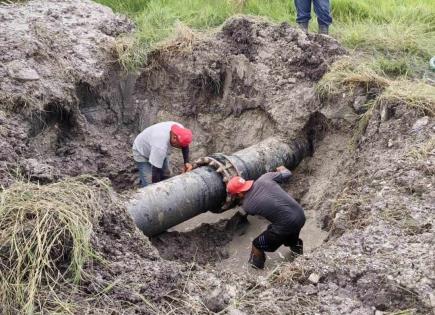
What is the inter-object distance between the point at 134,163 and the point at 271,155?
→ 5.83 ft

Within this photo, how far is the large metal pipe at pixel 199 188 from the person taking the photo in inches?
231

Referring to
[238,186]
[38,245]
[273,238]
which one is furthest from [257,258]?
[38,245]

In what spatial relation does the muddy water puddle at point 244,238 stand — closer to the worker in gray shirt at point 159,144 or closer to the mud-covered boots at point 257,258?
the mud-covered boots at point 257,258

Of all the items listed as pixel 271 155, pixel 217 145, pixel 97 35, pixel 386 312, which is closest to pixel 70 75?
pixel 97 35

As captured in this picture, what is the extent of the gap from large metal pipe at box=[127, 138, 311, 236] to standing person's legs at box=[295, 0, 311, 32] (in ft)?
7.06

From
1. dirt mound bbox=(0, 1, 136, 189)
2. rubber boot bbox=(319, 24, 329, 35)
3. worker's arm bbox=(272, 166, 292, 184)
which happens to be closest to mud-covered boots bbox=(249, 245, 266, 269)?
worker's arm bbox=(272, 166, 292, 184)

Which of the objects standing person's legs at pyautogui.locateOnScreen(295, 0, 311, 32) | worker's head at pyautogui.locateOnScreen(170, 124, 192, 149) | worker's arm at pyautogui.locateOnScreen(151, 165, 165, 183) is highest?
standing person's legs at pyautogui.locateOnScreen(295, 0, 311, 32)

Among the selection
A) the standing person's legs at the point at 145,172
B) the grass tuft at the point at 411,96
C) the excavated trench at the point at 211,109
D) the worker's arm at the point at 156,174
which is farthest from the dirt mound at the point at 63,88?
the grass tuft at the point at 411,96

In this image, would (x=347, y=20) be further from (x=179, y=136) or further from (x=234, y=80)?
(x=179, y=136)

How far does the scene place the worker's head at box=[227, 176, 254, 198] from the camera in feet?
20.5

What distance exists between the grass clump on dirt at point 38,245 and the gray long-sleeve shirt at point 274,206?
216cm

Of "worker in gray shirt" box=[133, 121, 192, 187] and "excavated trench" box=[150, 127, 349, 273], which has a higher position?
"worker in gray shirt" box=[133, 121, 192, 187]

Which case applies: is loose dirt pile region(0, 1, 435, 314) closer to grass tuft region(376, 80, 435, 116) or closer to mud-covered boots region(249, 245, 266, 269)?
grass tuft region(376, 80, 435, 116)

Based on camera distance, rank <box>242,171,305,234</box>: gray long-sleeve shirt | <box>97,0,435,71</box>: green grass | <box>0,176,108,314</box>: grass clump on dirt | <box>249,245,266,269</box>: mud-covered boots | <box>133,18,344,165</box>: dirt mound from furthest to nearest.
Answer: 1. <box>97,0,435,71</box>: green grass
2. <box>133,18,344,165</box>: dirt mound
3. <box>249,245,266,269</box>: mud-covered boots
4. <box>242,171,305,234</box>: gray long-sleeve shirt
5. <box>0,176,108,314</box>: grass clump on dirt
